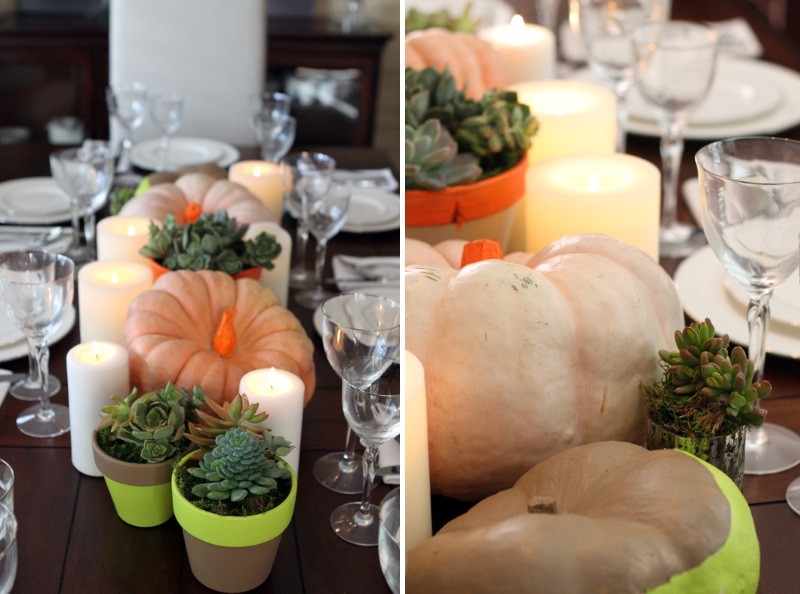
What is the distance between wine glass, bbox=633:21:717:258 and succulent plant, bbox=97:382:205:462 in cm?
69

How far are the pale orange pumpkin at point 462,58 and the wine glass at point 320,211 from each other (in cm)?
20

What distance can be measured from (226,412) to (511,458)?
24 centimetres

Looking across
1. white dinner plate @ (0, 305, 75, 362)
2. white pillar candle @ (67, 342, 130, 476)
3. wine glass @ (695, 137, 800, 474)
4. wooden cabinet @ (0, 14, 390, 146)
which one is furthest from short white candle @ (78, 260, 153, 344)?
wooden cabinet @ (0, 14, 390, 146)

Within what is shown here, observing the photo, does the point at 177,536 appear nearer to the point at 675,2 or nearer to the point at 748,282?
the point at 748,282

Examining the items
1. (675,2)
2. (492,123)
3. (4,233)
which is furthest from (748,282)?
(675,2)

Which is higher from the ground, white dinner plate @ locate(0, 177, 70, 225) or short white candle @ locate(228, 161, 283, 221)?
short white candle @ locate(228, 161, 283, 221)

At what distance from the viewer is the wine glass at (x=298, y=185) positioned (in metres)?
1.46

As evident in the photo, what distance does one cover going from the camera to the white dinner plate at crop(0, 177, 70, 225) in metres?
1.66

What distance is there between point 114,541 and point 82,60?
2606 millimetres

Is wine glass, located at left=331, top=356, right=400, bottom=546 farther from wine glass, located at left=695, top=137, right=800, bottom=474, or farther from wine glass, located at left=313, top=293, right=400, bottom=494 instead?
wine glass, located at left=695, top=137, right=800, bottom=474

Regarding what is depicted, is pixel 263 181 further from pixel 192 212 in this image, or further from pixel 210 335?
pixel 210 335

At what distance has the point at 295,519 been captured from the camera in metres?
0.96

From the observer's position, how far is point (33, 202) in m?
1.72

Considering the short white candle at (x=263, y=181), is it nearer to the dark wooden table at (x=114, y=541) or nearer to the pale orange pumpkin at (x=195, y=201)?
the pale orange pumpkin at (x=195, y=201)
